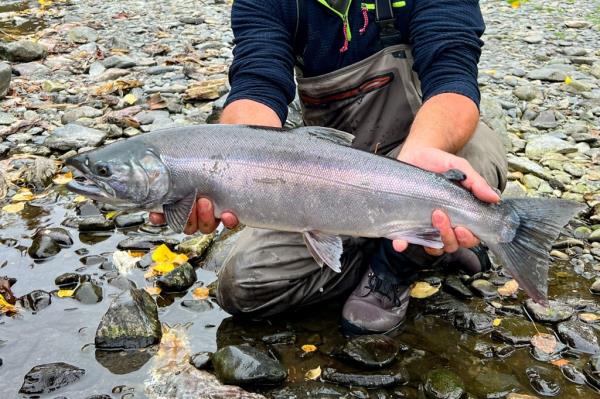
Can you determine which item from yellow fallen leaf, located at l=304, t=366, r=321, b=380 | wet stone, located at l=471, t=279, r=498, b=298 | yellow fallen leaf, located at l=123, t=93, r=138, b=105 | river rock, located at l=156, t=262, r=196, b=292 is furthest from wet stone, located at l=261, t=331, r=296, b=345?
yellow fallen leaf, located at l=123, t=93, r=138, b=105

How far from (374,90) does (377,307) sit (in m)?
1.32

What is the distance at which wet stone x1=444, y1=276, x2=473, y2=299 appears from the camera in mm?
3850

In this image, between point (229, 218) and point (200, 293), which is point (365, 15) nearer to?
point (229, 218)

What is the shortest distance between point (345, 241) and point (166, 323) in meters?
1.09

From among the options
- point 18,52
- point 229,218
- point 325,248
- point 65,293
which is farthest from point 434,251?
point 18,52

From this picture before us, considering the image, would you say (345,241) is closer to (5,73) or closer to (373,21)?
(373,21)

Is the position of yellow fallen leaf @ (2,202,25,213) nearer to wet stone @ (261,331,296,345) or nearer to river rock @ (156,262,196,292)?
river rock @ (156,262,196,292)

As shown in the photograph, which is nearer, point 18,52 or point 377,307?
point 377,307

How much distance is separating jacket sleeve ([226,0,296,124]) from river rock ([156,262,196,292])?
1.06 m

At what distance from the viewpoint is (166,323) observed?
359cm

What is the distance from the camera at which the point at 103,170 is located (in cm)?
300

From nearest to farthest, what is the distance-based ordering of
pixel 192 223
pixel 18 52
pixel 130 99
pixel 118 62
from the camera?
pixel 192 223, pixel 130 99, pixel 118 62, pixel 18 52

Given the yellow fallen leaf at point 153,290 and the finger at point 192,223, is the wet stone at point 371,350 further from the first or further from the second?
the yellow fallen leaf at point 153,290

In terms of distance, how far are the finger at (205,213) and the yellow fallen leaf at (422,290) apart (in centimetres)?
134
